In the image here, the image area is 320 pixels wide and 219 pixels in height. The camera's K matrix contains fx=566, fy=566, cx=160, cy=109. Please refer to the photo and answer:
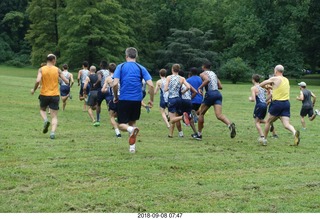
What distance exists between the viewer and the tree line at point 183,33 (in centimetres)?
5950

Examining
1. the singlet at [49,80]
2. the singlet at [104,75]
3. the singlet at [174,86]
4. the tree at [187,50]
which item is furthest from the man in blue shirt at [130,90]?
the tree at [187,50]

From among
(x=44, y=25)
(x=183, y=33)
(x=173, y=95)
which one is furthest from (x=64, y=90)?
(x=44, y=25)

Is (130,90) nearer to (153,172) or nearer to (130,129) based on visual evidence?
(130,129)

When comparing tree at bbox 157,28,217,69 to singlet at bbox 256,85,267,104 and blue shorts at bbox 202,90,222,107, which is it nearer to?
singlet at bbox 256,85,267,104

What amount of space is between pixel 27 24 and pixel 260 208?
84.6m

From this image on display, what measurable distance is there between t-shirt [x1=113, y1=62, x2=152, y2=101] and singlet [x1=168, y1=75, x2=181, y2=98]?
3.33 meters

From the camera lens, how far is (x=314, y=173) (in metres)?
9.56

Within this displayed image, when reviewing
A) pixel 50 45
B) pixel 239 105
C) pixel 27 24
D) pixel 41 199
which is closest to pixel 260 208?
pixel 41 199

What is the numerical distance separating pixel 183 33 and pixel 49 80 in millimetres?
51951

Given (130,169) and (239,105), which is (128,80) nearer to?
(130,169)

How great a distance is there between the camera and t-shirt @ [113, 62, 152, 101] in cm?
1111

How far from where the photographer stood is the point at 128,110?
11.2m

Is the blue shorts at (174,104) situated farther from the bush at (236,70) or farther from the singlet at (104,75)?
the bush at (236,70)

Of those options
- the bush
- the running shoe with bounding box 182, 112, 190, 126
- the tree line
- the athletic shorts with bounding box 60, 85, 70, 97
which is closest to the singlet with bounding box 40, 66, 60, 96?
the running shoe with bounding box 182, 112, 190, 126
